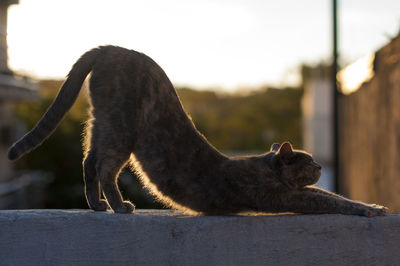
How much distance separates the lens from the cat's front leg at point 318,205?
131 inches

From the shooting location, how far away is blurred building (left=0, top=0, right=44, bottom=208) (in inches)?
441

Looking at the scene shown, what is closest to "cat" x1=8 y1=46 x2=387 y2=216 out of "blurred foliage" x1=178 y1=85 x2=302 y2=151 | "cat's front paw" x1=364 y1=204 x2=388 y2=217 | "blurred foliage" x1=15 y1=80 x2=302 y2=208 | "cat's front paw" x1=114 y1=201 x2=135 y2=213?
"cat's front paw" x1=114 y1=201 x2=135 y2=213

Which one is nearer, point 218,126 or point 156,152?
point 156,152

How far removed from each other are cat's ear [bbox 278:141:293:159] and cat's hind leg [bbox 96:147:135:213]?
1.00 metres

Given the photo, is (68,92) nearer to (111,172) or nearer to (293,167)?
(111,172)

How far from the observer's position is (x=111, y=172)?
3529 mm

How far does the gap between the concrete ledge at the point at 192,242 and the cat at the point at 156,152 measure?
11.8 inches

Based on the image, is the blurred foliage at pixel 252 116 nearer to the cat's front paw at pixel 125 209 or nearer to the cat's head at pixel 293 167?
the cat's head at pixel 293 167

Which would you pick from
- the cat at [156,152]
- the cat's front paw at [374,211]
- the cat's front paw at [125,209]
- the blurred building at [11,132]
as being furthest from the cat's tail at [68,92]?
the blurred building at [11,132]

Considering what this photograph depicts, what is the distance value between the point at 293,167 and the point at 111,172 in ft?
3.87

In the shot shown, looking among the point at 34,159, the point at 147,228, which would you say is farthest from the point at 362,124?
the point at 34,159

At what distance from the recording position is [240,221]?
323 cm

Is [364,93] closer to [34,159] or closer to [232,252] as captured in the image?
[232,252]

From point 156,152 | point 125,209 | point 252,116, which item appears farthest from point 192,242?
point 252,116
